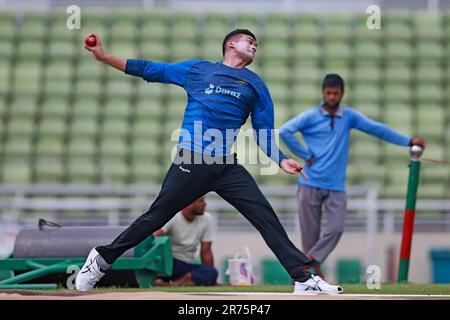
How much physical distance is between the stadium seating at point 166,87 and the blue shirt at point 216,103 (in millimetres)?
7573

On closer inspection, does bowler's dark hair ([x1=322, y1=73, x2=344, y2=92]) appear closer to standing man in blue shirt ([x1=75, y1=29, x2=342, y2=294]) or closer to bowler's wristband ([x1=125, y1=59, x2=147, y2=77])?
standing man in blue shirt ([x1=75, y1=29, x2=342, y2=294])

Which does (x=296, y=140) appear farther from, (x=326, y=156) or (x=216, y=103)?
(x=216, y=103)

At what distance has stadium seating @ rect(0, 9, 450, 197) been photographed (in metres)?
14.4

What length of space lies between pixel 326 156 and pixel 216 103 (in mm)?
2777

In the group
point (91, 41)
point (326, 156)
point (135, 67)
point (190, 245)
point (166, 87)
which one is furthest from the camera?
point (166, 87)

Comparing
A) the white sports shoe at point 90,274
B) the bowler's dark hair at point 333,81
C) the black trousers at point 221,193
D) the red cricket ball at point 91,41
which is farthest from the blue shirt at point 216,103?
the bowler's dark hair at point 333,81

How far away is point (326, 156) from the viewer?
29.3 ft

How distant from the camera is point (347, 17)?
16078 mm

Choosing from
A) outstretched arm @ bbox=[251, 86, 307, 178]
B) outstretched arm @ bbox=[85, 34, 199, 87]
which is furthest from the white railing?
outstretched arm @ bbox=[85, 34, 199, 87]

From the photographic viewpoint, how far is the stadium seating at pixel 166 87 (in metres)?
14.4

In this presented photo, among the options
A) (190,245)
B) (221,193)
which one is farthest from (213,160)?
(190,245)
